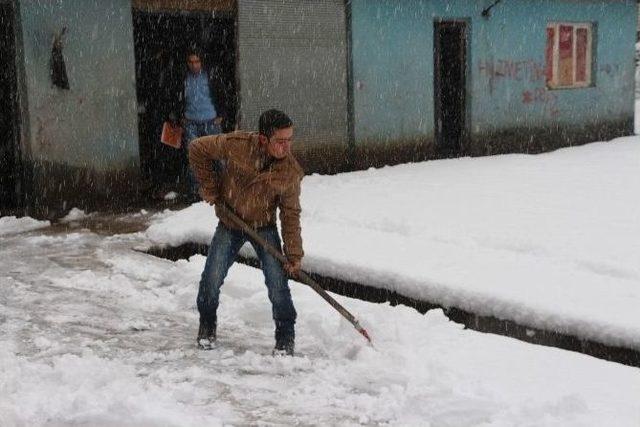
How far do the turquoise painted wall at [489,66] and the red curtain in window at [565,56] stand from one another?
0.28m

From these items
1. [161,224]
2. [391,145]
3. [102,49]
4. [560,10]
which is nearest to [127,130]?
[102,49]

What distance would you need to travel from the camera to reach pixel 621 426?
3.42 meters

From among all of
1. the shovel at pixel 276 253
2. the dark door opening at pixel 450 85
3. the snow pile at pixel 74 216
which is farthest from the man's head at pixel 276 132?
the dark door opening at pixel 450 85

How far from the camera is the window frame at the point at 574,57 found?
1548 centimetres

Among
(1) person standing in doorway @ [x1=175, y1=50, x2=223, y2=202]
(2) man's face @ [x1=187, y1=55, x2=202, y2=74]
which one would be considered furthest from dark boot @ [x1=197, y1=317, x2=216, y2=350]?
(2) man's face @ [x1=187, y1=55, x2=202, y2=74]

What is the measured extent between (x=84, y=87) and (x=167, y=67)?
2.21 meters

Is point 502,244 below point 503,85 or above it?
below

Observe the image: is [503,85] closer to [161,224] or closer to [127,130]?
[127,130]

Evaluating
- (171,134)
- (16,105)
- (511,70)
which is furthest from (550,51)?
(16,105)

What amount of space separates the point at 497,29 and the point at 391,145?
10.6ft

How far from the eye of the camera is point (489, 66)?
14.0 m

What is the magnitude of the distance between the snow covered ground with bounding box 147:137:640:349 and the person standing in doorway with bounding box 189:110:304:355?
4.57ft

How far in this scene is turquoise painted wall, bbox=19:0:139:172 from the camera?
9.06 m

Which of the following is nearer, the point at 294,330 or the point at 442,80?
the point at 294,330
